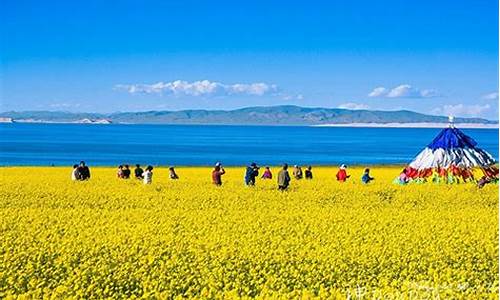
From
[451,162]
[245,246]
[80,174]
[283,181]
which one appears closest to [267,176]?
[283,181]

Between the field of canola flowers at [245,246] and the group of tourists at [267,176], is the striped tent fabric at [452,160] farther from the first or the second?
the field of canola flowers at [245,246]

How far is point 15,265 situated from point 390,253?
27.0 ft

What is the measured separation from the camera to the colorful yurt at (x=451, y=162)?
41250 millimetres

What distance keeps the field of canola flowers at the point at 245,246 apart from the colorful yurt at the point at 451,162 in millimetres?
7576

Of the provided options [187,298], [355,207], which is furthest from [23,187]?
[187,298]

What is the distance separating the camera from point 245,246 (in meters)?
19.2

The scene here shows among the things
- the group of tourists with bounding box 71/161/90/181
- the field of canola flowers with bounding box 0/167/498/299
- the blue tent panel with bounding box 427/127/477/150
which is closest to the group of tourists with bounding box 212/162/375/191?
the field of canola flowers with bounding box 0/167/498/299

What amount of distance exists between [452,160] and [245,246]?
2456cm

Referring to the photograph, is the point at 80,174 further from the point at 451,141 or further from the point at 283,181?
the point at 451,141

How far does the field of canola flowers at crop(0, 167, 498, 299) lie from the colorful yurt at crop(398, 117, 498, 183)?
7.58 metres

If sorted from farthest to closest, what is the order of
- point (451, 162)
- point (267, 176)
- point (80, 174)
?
point (267, 176), point (451, 162), point (80, 174)

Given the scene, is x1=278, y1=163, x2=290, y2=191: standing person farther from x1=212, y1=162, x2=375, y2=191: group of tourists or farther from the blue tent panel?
the blue tent panel

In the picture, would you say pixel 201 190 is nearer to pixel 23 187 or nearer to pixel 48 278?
pixel 23 187

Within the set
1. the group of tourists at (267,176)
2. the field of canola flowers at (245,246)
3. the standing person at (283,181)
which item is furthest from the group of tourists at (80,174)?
the standing person at (283,181)
